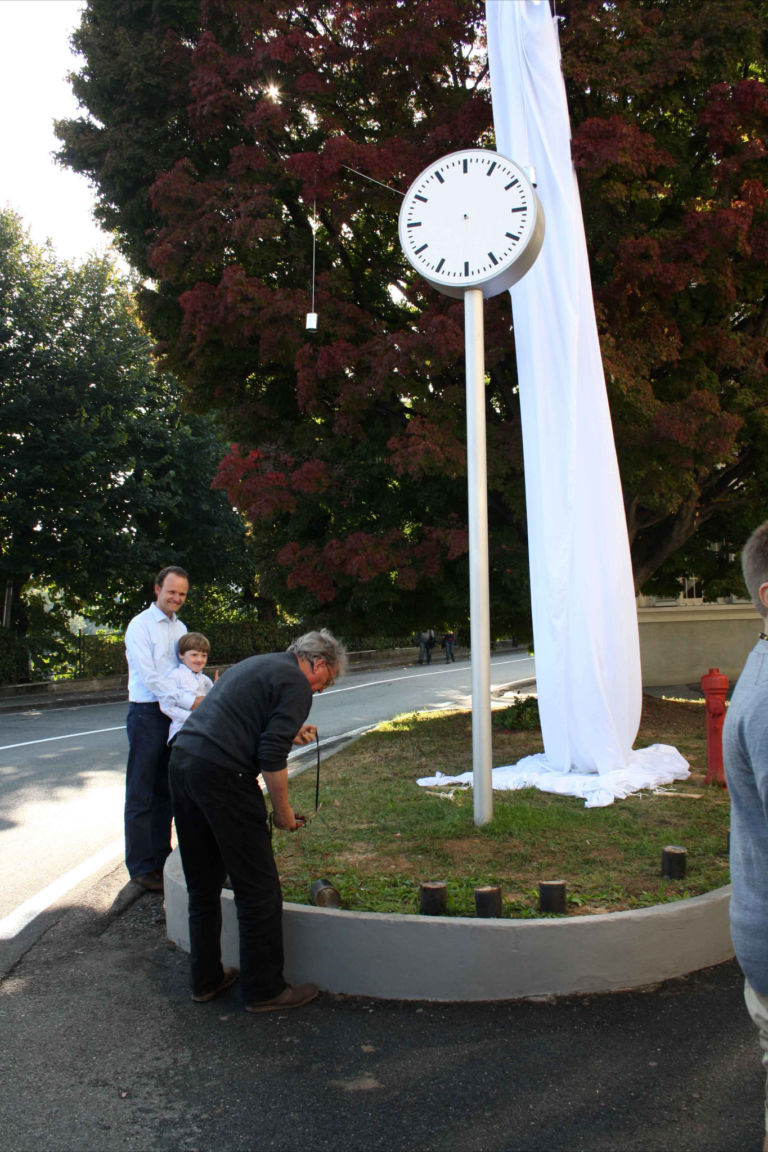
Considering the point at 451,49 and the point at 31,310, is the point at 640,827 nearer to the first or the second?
the point at 451,49

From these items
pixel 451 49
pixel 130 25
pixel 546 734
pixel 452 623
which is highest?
pixel 130 25

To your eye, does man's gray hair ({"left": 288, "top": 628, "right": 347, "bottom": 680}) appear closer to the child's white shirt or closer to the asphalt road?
the child's white shirt

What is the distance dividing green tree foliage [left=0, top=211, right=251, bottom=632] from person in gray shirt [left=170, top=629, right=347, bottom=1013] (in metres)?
19.1

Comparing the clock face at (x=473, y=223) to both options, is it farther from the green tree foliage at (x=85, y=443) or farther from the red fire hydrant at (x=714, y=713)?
the green tree foliage at (x=85, y=443)

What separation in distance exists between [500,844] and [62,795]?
203 inches

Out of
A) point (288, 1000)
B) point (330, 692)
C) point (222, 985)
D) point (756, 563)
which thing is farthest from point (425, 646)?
point (756, 563)

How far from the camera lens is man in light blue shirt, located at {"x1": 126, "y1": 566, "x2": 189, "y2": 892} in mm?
5648

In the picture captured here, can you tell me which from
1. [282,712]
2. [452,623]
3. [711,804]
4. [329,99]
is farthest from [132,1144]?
[329,99]

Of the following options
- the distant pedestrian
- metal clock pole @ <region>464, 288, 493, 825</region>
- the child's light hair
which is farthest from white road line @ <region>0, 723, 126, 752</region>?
the distant pedestrian

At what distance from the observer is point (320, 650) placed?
4016 millimetres

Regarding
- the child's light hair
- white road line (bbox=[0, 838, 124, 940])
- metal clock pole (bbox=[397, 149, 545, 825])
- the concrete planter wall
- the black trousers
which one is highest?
metal clock pole (bbox=[397, 149, 545, 825])

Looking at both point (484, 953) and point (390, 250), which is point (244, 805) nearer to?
point (484, 953)

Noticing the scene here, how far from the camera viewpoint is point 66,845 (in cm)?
688

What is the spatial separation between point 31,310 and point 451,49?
54.4 ft
